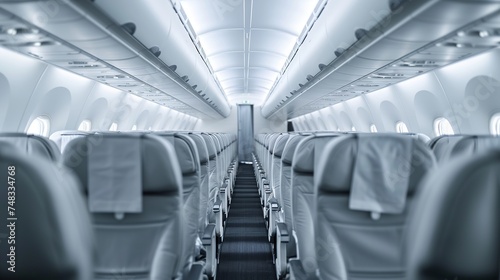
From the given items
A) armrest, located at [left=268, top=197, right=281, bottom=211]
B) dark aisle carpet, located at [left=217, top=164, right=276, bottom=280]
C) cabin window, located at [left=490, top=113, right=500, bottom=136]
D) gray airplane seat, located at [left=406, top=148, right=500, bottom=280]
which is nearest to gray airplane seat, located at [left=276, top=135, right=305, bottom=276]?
armrest, located at [left=268, top=197, right=281, bottom=211]

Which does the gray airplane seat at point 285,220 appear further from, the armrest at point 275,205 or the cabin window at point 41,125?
the cabin window at point 41,125

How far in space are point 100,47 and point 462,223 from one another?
12.7 ft

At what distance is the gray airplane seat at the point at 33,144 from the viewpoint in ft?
8.98

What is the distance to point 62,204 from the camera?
0.98m

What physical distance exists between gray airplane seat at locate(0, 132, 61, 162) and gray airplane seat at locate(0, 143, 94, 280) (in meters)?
1.87

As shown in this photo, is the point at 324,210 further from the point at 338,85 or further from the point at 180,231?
the point at 338,85

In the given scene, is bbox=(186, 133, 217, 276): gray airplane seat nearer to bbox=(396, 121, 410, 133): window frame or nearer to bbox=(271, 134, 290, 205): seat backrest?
bbox=(271, 134, 290, 205): seat backrest

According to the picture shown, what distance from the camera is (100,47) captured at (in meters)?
4.12

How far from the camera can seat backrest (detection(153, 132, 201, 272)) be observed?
9.03 feet

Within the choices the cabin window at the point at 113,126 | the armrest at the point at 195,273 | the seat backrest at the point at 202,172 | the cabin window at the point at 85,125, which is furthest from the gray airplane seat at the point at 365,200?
the cabin window at the point at 113,126

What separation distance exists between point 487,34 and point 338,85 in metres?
4.09

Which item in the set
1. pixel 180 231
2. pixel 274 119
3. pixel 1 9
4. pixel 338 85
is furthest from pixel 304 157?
pixel 274 119

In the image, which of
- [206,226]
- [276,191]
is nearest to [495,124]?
[276,191]

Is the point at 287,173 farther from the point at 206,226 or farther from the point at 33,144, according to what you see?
the point at 33,144
